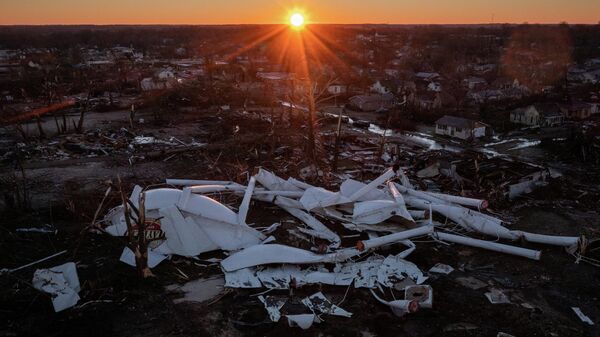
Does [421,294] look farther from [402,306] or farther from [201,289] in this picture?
[201,289]

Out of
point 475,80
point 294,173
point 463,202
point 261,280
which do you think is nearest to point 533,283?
point 463,202

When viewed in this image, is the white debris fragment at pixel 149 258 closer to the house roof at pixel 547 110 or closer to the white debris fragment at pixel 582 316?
the white debris fragment at pixel 582 316

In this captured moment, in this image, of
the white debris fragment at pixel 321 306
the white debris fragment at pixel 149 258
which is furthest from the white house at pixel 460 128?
the white debris fragment at pixel 149 258

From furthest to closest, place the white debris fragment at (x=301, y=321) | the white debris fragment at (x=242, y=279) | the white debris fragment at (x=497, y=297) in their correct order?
the white debris fragment at (x=242, y=279)
the white debris fragment at (x=497, y=297)
the white debris fragment at (x=301, y=321)

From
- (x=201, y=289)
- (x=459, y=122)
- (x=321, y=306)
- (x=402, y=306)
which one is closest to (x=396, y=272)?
(x=402, y=306)

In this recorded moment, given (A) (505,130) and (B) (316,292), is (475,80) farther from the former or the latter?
(B) (316,292)

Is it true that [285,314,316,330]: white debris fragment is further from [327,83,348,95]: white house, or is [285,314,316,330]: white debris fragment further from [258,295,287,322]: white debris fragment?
[327,83,348,95]: white house
